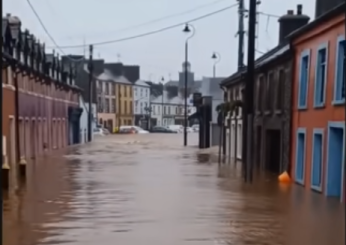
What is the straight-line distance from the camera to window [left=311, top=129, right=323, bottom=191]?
58.5ft

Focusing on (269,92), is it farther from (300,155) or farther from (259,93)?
(300,155)

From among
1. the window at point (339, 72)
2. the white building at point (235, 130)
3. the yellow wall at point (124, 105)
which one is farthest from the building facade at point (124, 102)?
the window at point (339, 72)

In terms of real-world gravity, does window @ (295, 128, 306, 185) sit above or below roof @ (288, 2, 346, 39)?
below

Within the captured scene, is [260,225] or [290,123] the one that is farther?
[290,123]

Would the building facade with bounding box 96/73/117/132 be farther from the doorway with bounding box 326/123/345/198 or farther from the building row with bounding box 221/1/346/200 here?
the doorway with bounding box 326/123/345/198

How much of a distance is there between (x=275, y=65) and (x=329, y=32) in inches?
287

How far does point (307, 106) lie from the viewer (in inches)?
766

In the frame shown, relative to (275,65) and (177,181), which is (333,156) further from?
(275,65)

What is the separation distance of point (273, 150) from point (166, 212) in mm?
13349

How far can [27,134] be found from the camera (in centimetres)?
3300

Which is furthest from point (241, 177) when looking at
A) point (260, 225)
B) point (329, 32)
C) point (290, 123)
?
point (260, 225)

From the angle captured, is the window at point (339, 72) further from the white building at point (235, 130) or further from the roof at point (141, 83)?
the roof at point (141, 83)

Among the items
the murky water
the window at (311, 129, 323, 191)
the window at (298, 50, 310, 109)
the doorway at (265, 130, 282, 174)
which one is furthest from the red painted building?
the window at (311, 129, 323, 191)

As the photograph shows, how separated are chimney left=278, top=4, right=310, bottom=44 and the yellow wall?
6421 cm
